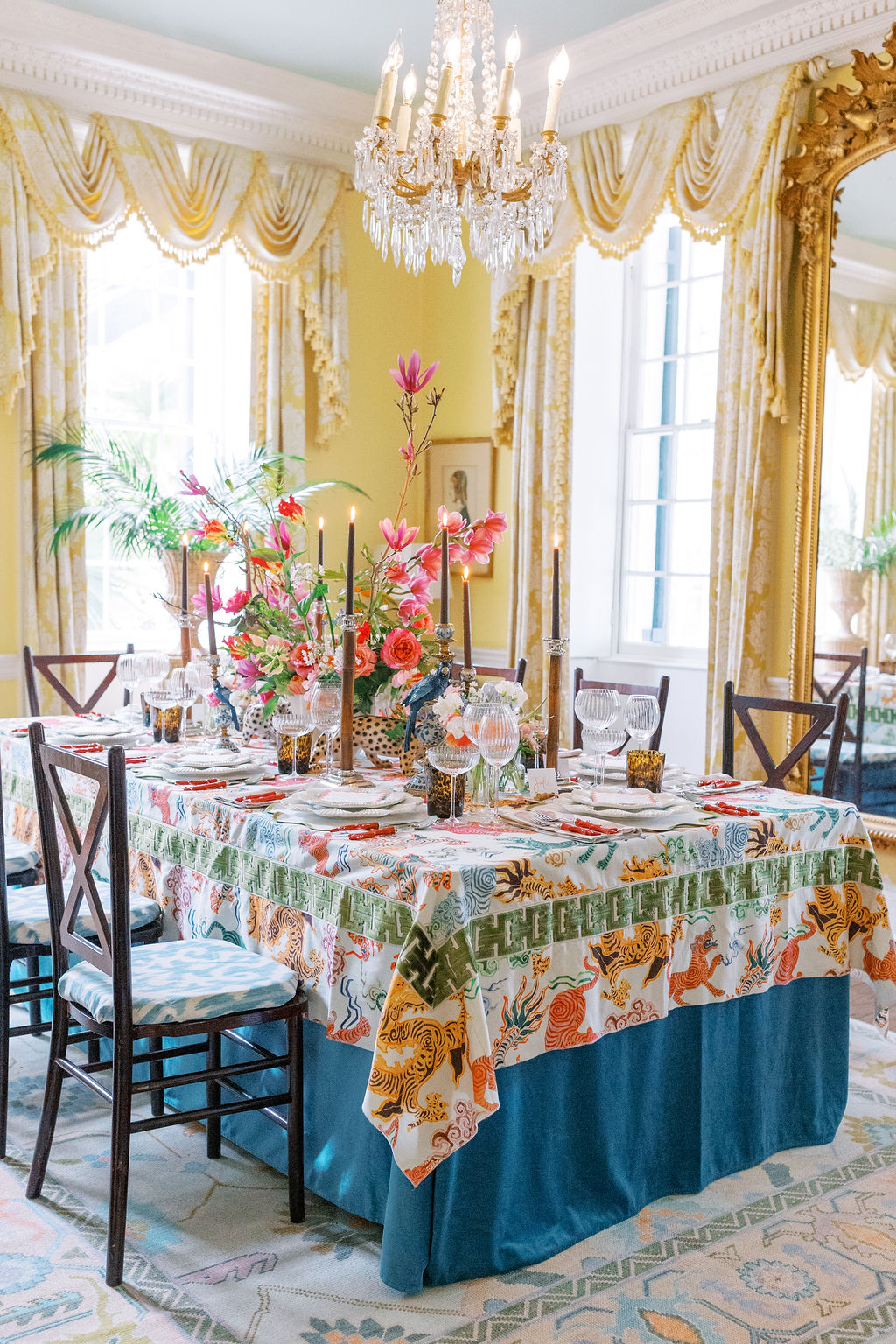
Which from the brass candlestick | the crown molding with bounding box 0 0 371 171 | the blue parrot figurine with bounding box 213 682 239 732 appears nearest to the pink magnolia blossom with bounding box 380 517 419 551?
the brass candlestick

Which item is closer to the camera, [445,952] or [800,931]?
[445,952]

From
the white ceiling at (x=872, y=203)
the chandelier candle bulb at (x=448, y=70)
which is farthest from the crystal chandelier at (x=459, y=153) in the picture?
the white ceiling at (x=872, y=203)

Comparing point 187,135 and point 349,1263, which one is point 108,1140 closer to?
point 349,1263

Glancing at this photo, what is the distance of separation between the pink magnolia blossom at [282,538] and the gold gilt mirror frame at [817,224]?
2.30 meters

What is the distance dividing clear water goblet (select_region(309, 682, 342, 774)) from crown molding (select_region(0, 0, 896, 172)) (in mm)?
3229

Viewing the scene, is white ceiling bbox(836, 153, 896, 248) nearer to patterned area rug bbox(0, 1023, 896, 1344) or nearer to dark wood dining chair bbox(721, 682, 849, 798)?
dark wood dining chair bbox(721, 682, 849, 798)

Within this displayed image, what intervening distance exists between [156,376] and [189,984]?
4272 mm

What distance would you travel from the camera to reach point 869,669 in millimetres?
4504

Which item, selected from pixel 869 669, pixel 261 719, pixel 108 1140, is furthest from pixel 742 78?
pixel 108 1140

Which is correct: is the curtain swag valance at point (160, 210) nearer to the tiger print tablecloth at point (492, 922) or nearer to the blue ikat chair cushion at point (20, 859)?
the blue ikat chair cushion at point (20, 859)

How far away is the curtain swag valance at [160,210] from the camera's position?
510cm

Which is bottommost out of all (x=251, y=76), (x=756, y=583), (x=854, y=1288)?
(x=854, y=1288)

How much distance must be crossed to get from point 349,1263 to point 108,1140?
0.81 metres

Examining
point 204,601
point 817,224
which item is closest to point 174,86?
point 817,224
